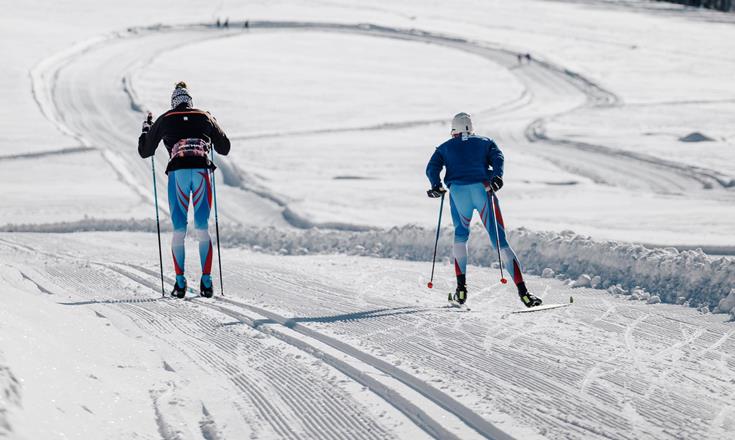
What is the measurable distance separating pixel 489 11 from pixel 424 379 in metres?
72.3

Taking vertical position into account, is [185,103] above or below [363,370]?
above

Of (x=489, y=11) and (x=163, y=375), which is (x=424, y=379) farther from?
(x=489, y=11)

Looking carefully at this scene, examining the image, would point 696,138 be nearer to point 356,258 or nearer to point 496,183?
point 356,258

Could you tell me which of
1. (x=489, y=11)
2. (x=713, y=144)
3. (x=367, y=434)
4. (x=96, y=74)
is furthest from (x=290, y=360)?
(x=489, y=11)

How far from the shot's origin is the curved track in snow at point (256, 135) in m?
22.4

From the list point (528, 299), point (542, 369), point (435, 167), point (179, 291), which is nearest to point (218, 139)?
point (179, 291)

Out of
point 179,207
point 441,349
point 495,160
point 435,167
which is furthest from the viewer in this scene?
point 179,207

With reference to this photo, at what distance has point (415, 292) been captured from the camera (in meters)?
9.73

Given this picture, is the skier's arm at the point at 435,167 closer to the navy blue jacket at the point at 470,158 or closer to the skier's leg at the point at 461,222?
the navy blue jacket at the point at 470,158

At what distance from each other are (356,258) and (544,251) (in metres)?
2.97

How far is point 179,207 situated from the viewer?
9.57 meters

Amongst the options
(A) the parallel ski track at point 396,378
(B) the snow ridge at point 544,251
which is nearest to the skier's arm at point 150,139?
(A) the parallel ski track at point 396,378

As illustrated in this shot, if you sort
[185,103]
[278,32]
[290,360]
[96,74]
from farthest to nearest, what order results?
1. [278,32]
2. [96,74]
3. [185,103]
4. [290,360]

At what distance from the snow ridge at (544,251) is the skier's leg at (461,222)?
5.04 feet
